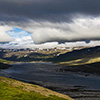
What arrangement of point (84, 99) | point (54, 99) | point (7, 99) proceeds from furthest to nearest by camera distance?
point (84, 99) → point (54, 99) → point (7, 99)

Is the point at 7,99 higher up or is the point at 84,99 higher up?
the point at 7,99

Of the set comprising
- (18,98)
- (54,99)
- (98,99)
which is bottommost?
(98,99)

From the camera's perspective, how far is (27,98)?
4756 centimetres

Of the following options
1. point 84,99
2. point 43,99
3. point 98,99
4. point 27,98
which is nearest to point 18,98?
point 27,98

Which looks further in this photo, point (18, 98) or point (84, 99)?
point (84, 99)

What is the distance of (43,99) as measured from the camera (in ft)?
160

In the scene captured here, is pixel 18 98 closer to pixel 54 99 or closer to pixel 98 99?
pixel 54 99

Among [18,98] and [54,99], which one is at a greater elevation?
[18,98]

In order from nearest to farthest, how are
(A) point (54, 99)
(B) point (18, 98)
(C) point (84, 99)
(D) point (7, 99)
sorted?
(D) point (7, 99), (B) point (18, 98), (A) point (54, 99), (C) point (84, 99)

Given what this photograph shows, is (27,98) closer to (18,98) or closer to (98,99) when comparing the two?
(18,98)

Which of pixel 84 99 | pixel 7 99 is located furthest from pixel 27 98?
pixel 84 99

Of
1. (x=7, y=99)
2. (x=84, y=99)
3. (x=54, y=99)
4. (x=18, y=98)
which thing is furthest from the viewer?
(x=84, y=99)

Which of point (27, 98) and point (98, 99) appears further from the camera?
point (98, 99)

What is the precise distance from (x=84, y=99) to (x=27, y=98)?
38104 mm
